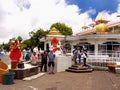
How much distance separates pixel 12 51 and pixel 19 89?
5531 millimetres

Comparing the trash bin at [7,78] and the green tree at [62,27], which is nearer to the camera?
the trash bin at [7,78]

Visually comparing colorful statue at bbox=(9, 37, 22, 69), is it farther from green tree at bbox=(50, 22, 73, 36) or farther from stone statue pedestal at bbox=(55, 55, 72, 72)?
green tree at bbox=(50, 22, 73, 36)

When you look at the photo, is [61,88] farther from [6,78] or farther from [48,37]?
[48,37]

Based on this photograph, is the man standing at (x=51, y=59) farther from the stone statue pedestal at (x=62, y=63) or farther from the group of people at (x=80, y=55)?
the group of people at (x=80, y=55)

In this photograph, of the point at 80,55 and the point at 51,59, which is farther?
the point at 80,55

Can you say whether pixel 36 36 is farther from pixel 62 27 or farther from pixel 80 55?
pixel 80 55

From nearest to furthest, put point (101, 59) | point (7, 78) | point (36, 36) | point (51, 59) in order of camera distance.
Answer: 1. point (7, 78)
2. point (51, 59)
3. point (101, 59)
4. point (36, 36)

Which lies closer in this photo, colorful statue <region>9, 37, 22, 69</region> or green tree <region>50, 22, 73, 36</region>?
colorful statue <region>9, 37, 22, 69</region>

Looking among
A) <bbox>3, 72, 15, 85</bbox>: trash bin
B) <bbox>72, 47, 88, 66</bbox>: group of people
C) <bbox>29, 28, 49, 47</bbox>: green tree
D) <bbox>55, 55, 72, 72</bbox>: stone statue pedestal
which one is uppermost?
<bbox>29, 28, 49, 47</bbox>: green tree

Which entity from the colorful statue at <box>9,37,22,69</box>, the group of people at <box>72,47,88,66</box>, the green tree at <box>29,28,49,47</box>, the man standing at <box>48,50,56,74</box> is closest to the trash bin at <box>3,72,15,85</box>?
the colorful statue at <box>9,37,22,69</box>

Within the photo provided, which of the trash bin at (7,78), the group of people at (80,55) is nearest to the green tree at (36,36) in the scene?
the group of people at (80,55)

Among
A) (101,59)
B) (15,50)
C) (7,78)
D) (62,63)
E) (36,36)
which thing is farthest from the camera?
(36,36)

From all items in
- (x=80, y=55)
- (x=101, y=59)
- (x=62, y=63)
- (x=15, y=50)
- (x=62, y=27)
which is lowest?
(x=62, y=63)

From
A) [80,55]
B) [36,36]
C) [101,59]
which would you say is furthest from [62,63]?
[36,36]
